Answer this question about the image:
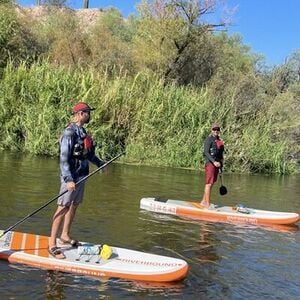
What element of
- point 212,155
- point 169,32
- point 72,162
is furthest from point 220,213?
point 169,32

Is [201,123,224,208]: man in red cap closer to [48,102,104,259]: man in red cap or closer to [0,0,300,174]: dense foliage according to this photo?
[48,102,104,259]: man in red cap

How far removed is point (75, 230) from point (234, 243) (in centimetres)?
270

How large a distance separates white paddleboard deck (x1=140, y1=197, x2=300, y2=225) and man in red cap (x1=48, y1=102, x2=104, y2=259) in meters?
4.66

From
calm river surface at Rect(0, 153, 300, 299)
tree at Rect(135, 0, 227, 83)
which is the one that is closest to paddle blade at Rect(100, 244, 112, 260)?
calm river surface at Rect(0, 153, 300, 299)

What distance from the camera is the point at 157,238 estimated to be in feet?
29.7

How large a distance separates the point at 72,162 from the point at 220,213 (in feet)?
17.0

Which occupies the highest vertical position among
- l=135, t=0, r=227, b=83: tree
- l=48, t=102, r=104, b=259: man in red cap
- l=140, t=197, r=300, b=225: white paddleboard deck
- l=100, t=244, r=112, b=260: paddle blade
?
l=135, t=0, r=227, b=83: tree

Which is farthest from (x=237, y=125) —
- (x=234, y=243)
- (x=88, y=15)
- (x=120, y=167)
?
(x=88, y=15)

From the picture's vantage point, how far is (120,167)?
20.0m

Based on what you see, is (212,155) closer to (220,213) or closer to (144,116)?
(220,213)

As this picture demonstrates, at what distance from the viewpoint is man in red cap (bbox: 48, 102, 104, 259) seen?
6.75 meters

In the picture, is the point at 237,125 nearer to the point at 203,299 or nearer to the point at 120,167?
the point at 120,167

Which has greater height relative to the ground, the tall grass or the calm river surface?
the tall grass

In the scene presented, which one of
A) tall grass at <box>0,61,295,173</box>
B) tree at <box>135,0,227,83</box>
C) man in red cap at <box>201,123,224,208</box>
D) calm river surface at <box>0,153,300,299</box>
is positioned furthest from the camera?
tree at <box>135,0,227,83</box>
